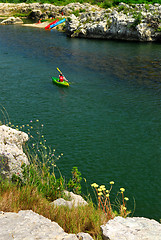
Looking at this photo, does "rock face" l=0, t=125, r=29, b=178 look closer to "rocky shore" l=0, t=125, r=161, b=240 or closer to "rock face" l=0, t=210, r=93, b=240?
"rock face" l=0, t=210, r=93, b=240

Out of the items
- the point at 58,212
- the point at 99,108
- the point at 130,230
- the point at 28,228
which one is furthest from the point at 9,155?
the point at 99,108

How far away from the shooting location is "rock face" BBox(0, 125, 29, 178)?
47.3 feet

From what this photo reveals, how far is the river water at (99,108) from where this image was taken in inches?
797

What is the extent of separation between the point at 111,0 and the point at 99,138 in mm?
85387

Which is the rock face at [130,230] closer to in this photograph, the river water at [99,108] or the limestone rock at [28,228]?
the limestone rock at [28,228]

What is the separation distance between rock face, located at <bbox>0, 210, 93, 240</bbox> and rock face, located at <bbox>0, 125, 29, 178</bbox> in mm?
4238

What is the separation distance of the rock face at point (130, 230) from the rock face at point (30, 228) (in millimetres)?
978

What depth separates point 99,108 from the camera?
31.6 metres

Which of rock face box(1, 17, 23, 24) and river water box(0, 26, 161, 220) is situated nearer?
river water box(0, 26, 161, 220)

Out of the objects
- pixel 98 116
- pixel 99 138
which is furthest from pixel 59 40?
pixel 99 138

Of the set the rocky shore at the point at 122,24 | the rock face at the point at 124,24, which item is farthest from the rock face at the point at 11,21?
the rock face at the point at 124,24

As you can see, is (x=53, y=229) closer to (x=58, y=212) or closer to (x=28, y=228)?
(x=28, y=228)

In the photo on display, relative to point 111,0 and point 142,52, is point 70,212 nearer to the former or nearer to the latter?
point 142,52

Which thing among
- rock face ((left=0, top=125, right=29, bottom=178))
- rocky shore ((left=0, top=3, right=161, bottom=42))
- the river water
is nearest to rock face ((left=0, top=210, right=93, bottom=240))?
rock face ((left=0, top=125, right=29, bottom=178))
